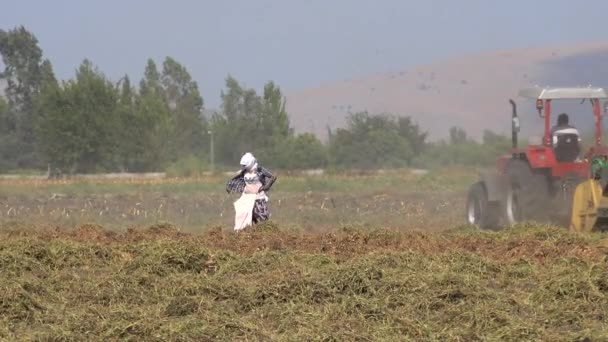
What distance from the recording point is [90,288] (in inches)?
342

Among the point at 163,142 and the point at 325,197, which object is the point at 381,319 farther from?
the point at 163,142

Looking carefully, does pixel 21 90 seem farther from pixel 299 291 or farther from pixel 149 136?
pixel 299 291

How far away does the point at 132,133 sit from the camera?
5338 centimetres

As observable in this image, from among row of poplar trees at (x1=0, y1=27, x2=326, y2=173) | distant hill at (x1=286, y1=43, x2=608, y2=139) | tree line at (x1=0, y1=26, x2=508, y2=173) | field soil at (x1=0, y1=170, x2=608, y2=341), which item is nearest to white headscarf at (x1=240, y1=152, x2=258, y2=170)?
field soil at (x1=0, y1=170, x2=608, y2=341)

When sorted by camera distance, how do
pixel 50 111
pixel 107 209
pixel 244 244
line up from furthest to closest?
1. pixel 50 111
2. pixel 107 209
3. pixel 244 244

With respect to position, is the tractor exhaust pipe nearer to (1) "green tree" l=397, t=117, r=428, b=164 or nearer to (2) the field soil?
(2) the field soil

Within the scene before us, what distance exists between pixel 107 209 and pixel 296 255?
1433cm

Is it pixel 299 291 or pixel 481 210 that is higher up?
pixel 481 210

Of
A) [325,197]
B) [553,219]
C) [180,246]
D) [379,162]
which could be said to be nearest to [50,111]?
[379,162]

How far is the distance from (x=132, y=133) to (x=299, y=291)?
151 ft

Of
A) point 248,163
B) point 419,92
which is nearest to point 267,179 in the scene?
point 248,163

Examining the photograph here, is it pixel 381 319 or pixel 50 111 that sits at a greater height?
pixel 50 111

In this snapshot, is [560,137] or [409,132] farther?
[409,132]

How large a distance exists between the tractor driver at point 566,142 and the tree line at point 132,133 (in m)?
23.7
